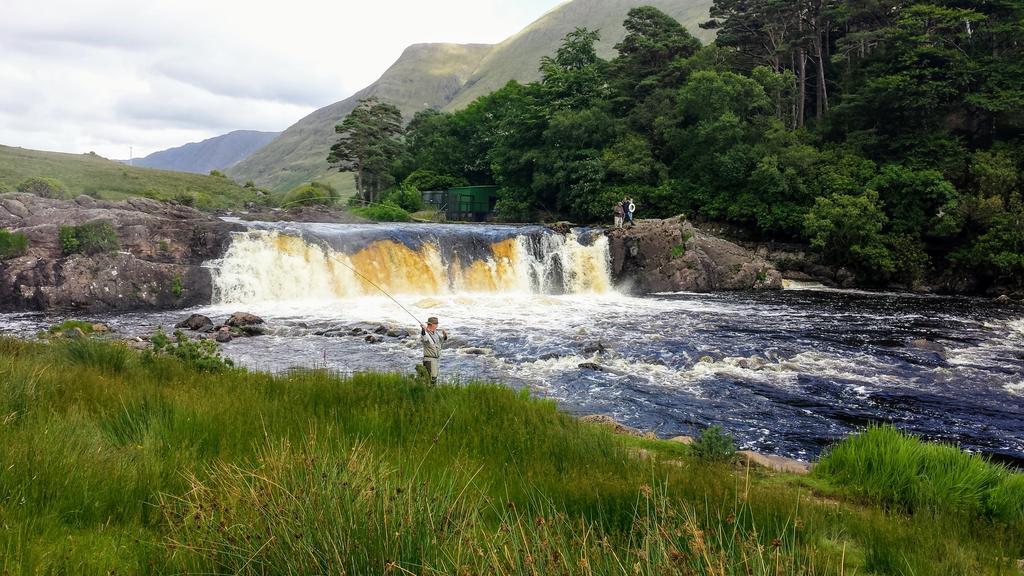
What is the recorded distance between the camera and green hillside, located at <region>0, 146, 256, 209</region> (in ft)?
164

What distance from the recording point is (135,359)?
8.23 metres

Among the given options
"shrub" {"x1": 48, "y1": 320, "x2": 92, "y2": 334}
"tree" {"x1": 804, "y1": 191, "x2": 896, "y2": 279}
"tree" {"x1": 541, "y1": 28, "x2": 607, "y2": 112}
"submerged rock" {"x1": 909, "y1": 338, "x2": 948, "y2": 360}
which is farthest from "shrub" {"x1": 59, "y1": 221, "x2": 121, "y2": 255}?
"tree" {"x1": 541, "y1": 28, "x2": 607, "y2": 112}

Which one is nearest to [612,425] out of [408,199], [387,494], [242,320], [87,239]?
[387,494]

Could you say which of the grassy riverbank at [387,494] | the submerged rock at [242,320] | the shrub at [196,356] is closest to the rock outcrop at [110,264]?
the submerged rock at [242,320]

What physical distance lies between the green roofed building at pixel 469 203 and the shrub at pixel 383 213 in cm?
536

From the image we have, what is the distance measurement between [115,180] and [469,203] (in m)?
38.8

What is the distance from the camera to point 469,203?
159 feet

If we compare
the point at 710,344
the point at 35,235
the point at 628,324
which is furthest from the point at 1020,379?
the point at 35,235

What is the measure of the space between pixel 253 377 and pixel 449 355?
717cm

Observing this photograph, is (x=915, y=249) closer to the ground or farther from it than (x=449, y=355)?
farther from it

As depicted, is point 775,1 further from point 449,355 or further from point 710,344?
point 449,355

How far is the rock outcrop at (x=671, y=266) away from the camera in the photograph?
92.1 feet

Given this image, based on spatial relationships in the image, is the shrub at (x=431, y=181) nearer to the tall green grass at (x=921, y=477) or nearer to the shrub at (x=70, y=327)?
the shrub at (x=70, y=327)

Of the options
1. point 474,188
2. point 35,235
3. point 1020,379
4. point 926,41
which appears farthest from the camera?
point 474,188
